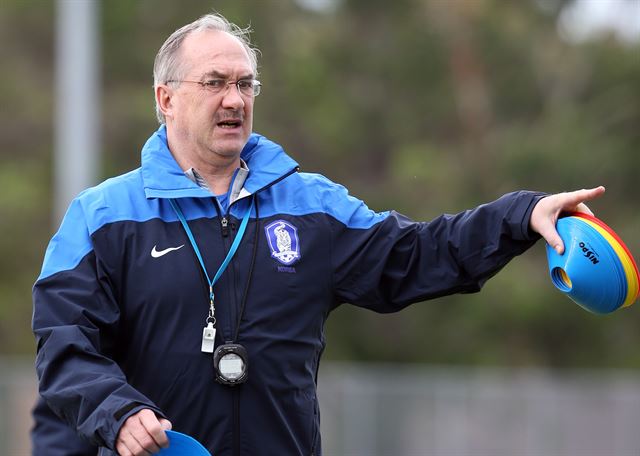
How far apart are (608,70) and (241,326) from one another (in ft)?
64.6

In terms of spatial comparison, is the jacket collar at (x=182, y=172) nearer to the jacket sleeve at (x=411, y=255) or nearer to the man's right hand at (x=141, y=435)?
the jacket sleeve at (x=411, y=255)

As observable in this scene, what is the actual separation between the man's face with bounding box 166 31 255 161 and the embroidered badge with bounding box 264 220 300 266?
0.32 meters

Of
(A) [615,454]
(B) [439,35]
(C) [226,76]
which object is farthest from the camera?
(B) [439,35]

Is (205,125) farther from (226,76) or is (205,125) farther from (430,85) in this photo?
(430,85)

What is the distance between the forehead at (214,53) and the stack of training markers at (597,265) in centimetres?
134

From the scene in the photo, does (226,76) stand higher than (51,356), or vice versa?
(226,76)

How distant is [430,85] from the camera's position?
25.2 metres

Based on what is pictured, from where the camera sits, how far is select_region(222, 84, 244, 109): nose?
502 centimetres

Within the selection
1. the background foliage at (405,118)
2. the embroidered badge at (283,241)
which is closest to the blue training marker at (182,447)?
the embroidered badge at (283,241)

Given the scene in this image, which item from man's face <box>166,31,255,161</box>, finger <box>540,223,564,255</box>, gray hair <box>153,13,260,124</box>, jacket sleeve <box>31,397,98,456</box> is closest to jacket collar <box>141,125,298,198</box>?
man's face <box>166,31,255,161</box>

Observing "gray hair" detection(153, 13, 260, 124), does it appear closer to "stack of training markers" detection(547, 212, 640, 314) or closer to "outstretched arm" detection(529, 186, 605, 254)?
"outstretched arm" detection(529, 186, 605, 254)

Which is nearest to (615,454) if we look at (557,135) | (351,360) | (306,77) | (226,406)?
(557,135)

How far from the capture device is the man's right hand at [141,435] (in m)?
4.34

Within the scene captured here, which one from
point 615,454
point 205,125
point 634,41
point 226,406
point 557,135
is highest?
point 634,41
